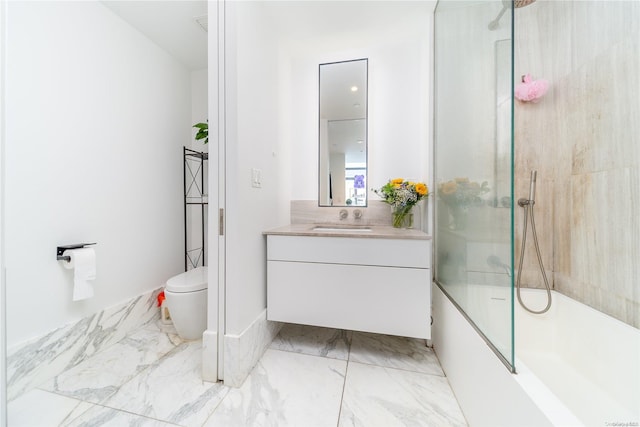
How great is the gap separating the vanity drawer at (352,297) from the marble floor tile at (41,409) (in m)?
0.99

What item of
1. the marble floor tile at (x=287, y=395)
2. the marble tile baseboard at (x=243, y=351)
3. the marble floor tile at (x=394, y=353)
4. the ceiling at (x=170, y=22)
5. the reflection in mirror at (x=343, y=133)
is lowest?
the marble floor tile at (x=394, y=353)

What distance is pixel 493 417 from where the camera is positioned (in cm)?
86

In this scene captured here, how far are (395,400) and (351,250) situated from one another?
2.53 feet

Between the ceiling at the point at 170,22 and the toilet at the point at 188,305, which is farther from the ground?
the ceiling at the point at 170,22

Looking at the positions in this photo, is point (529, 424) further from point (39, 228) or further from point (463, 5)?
point (39, 228)

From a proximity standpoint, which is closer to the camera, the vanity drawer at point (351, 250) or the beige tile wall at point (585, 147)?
the beige tile wall at point (585, 147)

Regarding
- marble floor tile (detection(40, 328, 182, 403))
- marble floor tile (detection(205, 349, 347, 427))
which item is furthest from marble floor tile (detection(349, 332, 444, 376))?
marble floor tile (detection(40, 328, 182, 403))

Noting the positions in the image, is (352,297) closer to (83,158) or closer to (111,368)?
(111,368)

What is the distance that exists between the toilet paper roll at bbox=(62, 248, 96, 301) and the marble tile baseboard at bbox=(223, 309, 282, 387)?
91 centimetres

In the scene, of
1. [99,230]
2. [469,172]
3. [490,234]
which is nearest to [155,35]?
[99,230]

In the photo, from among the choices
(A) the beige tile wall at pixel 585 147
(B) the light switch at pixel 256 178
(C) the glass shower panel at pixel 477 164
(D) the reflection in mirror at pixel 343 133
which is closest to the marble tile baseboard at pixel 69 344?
(B) the light switch at pixel 256 178

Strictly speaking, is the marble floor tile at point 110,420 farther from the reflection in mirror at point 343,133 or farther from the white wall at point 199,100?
the white wall at point 199,100

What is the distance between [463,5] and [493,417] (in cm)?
180

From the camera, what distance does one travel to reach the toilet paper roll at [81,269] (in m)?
1.40
